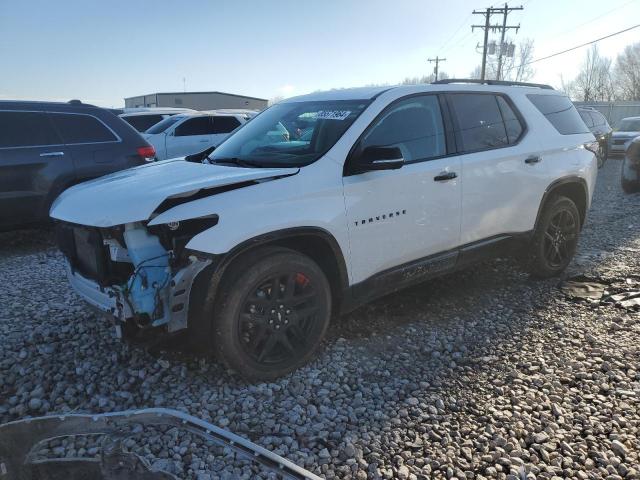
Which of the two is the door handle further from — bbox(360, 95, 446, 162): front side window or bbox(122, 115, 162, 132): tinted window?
bbox(122, 115, 162, 132): tinted window

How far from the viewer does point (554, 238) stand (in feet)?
16.4

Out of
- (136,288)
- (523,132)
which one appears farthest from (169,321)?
(523,132)

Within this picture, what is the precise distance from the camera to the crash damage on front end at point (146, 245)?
285 cm

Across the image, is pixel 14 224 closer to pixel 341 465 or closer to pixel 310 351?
pixel 310 351

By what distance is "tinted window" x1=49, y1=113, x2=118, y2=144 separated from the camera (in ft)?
21.1

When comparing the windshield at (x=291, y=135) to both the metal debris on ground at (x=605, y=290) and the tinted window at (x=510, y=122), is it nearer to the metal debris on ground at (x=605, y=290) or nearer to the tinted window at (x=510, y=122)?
the tinted window at (x=510, y=122)

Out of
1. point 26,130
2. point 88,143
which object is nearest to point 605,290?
point 88,143

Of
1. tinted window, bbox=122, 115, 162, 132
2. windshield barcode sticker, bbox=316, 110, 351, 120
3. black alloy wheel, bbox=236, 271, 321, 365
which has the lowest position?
black alloy wheel, bbox=236, 271, 321, 365

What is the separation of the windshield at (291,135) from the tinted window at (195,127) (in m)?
8.59

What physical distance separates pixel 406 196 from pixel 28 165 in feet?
15.6

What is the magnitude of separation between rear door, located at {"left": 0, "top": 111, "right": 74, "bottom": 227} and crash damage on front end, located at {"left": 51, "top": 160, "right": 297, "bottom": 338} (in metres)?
3.41

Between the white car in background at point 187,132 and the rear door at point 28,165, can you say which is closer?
the rear door at point 28,165

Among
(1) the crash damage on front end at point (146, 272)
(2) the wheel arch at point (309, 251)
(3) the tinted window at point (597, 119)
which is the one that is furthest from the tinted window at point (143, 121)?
(3) the tinted window at point (597, 119)

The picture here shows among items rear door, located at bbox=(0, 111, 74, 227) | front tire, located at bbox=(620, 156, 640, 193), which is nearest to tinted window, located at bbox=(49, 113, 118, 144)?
rear door, located at bbox=(0, 111, 74, 227)
